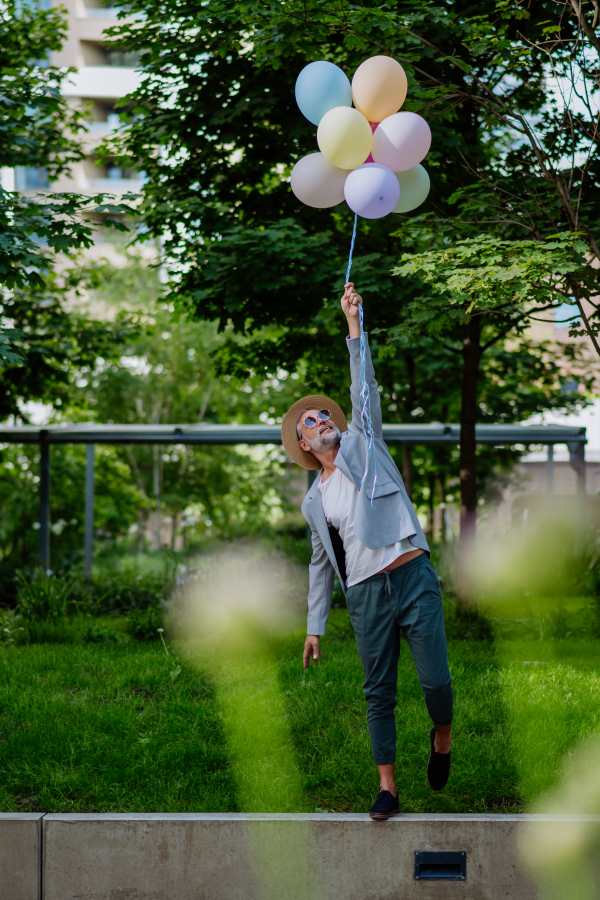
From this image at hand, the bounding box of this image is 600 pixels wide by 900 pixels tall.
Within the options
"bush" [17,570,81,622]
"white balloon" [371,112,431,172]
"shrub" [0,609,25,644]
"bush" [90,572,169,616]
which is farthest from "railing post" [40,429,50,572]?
"white balloon" [371,112,431,172]

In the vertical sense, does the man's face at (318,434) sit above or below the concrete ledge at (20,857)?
above

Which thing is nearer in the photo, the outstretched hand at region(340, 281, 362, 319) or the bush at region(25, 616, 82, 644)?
the outstretched hand at region(340, 281, 362, 319)

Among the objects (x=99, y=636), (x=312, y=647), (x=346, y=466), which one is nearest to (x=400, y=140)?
(x=346, y=466)

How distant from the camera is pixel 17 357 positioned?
5.55 meters

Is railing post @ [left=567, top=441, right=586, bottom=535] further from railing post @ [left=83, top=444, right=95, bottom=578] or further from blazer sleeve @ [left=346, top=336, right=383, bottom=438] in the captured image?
blazer sleeve @ [left=346, top=336, right=383, bottom=438]

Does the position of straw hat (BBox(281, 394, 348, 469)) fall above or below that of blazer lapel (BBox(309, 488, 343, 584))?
above

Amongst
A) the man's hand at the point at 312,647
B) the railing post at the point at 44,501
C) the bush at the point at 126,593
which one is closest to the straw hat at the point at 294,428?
the man's hand at the point at 312,647

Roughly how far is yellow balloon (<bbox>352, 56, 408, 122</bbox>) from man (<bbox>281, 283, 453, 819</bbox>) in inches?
42.6

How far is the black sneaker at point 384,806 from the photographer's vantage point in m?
3.76

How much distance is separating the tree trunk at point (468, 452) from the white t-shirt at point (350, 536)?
3.70m

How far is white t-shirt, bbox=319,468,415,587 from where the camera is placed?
3.69 metres

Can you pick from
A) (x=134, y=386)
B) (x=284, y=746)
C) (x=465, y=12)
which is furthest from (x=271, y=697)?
(x=134, y=386)

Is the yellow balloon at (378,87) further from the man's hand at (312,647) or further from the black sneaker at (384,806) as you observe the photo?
the black sneaker at (384,806)

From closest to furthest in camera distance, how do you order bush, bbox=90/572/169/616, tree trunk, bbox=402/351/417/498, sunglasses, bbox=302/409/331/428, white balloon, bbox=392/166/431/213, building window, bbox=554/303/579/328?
sunglasses, bbox=302/409/331/428 → white balloon, bbox=392/166/431/213 → building window, bbox=554/303/579/328 → bush, bbox=90/572/169/616 → tree trunk, bbox=402/351/417/498
